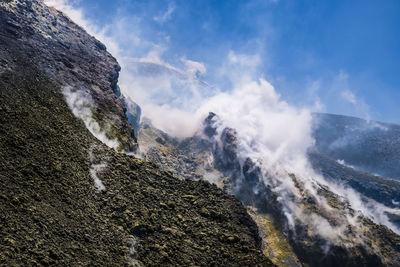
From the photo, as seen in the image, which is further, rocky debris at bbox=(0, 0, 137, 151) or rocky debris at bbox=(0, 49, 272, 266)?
rocky debris at bbox=(0, 0, 137, 151)

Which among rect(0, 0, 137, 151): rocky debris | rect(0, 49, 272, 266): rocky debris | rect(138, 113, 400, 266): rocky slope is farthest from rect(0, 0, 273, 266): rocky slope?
rect(138, 113, 400, 266): rocky slope

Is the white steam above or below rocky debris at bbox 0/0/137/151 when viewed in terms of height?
below

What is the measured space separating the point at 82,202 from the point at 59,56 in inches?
2556

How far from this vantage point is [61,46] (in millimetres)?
90688

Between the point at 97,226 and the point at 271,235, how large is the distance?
416 ft

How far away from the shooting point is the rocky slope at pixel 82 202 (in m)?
25.3

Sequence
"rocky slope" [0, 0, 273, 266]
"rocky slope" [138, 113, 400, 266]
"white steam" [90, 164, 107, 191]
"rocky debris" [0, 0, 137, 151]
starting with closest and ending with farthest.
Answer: "rocky slope" [0, 0, 273, 266] < "white steam" [90, 164, 107, 191] < "rocky debris" [0, 0, 137, 151] < "rocky slope" [138, 113, 400, 266]

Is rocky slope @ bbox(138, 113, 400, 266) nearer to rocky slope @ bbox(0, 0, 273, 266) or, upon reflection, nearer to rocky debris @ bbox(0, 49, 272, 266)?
rocky slope @ bbox(0, 0, 273, 266)

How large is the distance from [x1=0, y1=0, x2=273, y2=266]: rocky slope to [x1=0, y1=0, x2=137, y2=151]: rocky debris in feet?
15.9

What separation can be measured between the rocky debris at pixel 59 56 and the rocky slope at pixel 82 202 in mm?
4831

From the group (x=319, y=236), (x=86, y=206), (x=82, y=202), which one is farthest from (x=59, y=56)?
(x=319, y=236)

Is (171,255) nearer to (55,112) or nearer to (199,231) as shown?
(199,231)

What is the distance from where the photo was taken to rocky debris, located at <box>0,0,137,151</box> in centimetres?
6506

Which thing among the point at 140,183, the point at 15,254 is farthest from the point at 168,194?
the point at 15,254
